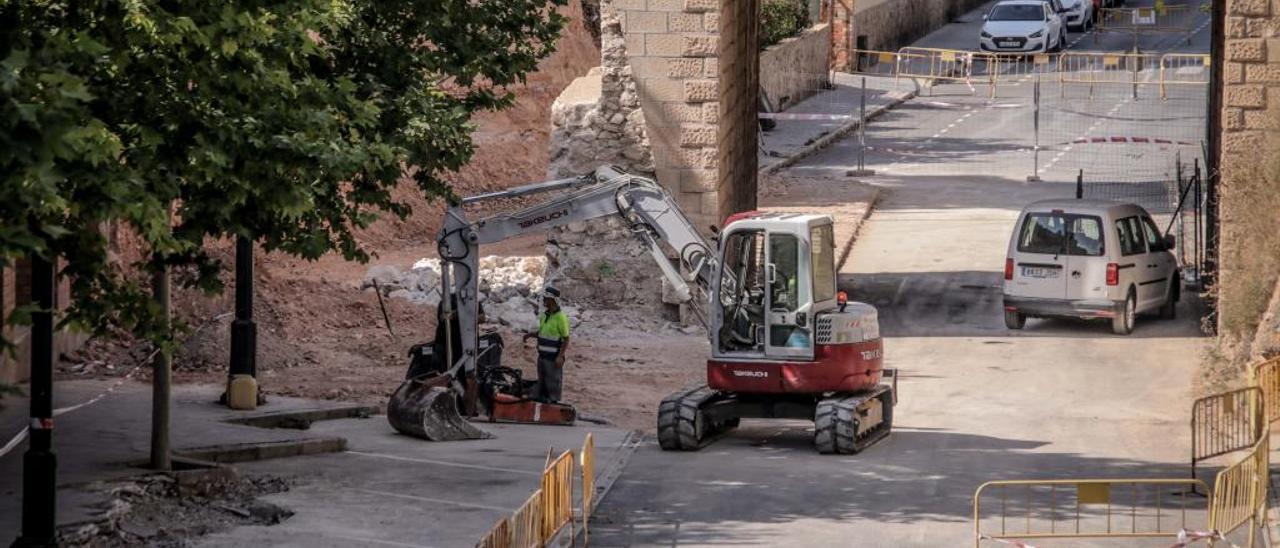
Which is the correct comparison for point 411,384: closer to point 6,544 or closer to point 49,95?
point 6,544

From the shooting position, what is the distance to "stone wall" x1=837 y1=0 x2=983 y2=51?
6091 centimetres

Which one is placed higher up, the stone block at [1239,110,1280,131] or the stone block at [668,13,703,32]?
the stone block at [668,13,703,32]

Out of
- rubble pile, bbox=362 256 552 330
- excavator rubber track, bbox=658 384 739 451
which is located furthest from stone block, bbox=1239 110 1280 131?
rubble pile, bbox=362 256 552 330

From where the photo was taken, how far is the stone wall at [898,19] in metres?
60.9

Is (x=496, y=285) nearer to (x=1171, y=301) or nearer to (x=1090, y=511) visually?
(x=1171, y=301)

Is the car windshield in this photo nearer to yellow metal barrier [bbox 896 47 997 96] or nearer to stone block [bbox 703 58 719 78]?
yellow metal barrier [bbox 896 47 997 96]

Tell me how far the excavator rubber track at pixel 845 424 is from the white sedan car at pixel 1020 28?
134 feet

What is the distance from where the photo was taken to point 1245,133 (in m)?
26.6

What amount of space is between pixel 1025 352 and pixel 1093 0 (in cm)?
4500

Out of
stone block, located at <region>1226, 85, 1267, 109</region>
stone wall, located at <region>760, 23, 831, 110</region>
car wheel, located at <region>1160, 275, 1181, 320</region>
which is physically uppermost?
stone wall, located at <region>760, 23, 831, 110</region>

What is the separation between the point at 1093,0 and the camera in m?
69.0

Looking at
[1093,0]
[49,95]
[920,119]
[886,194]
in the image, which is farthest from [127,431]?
[1093,0]

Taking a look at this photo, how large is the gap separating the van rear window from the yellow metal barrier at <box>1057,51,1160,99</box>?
26.4 meters

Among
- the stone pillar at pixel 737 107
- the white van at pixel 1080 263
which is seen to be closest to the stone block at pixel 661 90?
the stone pillar at pixel 737 107
